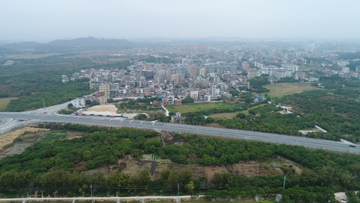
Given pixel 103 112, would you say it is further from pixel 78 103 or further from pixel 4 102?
pixel 4 102

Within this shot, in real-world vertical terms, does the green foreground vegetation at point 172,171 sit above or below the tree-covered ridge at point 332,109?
below

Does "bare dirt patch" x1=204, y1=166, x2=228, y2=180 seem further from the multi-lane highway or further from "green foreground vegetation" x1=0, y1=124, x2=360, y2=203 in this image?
the multi-lane highway

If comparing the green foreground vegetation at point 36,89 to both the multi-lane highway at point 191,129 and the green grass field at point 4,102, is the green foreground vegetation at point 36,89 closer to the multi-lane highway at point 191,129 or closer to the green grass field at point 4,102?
the green grass field at point 4,102

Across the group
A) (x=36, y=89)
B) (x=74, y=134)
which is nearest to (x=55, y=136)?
(x=74, y=134)

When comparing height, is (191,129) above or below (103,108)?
below

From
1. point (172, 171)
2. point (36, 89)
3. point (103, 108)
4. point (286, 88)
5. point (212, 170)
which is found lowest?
point (212, 170)

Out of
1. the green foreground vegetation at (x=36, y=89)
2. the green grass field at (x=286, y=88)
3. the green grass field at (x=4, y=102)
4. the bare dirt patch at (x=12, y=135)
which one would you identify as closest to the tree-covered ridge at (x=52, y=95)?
the green foreground vegetation at (x=36, y=89)

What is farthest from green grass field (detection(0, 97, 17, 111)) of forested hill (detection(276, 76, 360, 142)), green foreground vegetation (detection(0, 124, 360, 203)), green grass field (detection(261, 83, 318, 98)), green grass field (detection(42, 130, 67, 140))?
green grass field (detection(261, 83, 318, 98))
